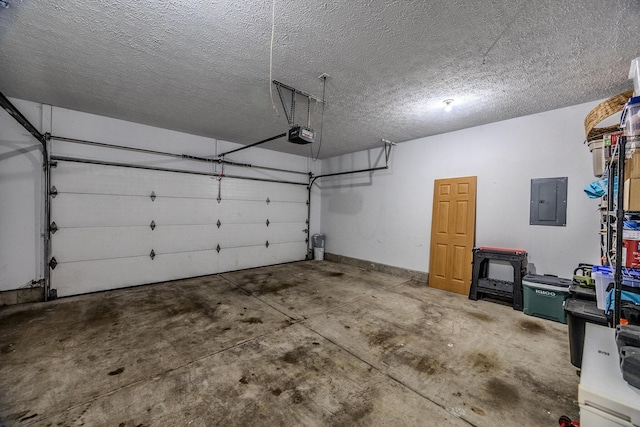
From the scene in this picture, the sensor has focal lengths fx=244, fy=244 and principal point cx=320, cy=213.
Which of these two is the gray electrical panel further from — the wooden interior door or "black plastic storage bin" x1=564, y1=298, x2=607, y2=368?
"black plastic storage bin" x1=564, y1=298, x2=607, y2=368

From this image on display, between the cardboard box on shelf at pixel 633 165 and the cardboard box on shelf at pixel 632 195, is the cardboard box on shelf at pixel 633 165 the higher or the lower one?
the higher one

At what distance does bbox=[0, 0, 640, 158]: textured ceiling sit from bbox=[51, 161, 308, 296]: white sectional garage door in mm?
1271

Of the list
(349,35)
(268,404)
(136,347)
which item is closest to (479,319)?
(268,404)

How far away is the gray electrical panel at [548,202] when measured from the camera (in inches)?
131

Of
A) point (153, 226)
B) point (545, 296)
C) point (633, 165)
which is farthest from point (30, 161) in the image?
point (545, 296)

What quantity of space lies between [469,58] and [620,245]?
1899 mm

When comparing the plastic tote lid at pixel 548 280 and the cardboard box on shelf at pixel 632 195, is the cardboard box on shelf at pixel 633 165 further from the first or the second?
the plastic tote lid at pixel 548 280

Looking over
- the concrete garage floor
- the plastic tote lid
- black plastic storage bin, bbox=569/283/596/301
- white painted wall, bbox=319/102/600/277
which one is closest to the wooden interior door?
white painted wall, bbox=319/102/600/277

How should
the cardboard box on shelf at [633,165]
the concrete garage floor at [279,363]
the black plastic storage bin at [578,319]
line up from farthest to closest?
the black plastic storage bin at [578,319] < the concrete garage floor at [279,363] < the cardboard box on shelf at [633,165]

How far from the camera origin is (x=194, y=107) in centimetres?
357

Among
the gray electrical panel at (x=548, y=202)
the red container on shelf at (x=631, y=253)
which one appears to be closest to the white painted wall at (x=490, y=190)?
the gray electrical panel at (x=548, y=202)

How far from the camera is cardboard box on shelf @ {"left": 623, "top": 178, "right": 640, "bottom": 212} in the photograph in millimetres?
1541

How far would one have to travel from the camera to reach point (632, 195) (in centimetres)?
156

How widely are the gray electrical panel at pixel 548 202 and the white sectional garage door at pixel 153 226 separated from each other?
16.3 feet
